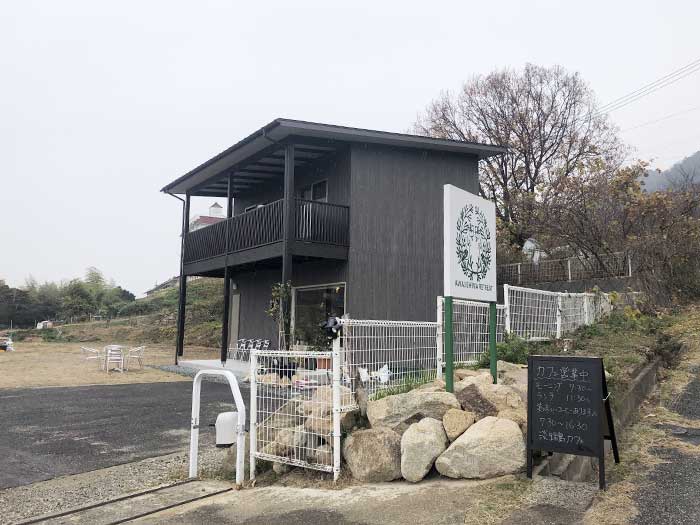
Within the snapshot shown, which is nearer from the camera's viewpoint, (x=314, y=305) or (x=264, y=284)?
(x=314, y=305)

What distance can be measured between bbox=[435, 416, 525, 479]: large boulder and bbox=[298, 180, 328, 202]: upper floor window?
9202 millimetres

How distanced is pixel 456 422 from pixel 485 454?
16.0 inches

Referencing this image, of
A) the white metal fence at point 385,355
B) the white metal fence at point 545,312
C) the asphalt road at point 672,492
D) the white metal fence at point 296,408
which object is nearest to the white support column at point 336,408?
the white metal fence at point 296,408

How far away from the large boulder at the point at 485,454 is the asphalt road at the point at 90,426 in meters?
3.26

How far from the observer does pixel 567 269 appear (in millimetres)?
15391

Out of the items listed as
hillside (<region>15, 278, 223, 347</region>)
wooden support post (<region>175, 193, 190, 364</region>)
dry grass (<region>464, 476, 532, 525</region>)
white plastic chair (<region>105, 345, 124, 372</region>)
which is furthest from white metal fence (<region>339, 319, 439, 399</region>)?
hillside (<region>15, 278, 223, 347</region>)

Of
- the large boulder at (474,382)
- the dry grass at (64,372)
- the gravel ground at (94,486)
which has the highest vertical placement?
the large boulder at (474,382)

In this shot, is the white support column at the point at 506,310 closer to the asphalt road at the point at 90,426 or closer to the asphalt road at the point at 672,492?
the asphalt road at the point at 672,492

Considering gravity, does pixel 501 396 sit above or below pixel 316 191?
below

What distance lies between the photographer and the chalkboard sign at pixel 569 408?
148 inches

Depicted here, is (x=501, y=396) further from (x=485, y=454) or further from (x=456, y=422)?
(x=485, y=454)

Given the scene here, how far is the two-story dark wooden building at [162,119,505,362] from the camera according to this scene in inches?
442

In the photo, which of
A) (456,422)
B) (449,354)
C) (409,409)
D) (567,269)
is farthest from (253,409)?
(567,269)

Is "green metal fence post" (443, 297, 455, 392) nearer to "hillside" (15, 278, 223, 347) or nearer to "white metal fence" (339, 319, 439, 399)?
"white metal fence" (339, 319, 439, 399)
